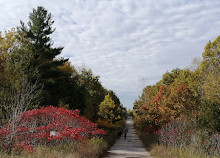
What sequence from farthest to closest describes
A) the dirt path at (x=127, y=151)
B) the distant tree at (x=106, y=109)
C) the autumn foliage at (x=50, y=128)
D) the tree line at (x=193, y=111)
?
the distant tree at (x=106, y=109) < the dirt path at (x=127, y=151) < the tree line at (x=193, y=111) < the autumn foliage at (x=50, y=128)

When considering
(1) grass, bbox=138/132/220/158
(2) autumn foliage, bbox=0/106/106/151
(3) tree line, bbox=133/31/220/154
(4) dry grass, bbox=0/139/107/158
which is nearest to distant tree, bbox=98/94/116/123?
(3) tree line, bbox=133/31/220/154

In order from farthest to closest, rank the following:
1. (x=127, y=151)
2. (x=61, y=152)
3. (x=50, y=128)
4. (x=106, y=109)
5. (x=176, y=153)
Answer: (x=106, y=109), (x=127, y=151), (x=176, y=153), (x=50, y=128), (x=61, y=152)

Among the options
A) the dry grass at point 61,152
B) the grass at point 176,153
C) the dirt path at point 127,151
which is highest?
the dry grass at point 61,152

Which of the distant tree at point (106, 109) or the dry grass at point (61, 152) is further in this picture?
the distant tree at point (106, 109)

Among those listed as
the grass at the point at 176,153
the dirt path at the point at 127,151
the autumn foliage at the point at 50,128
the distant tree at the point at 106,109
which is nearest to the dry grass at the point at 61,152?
the autumn foliage at the point at 50,128

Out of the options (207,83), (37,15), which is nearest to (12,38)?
(37,15)

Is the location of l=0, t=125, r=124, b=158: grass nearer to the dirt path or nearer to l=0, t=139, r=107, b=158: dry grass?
l=0, t=139, r=107, b=158: dry grass

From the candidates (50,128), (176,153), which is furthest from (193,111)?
(50,128)

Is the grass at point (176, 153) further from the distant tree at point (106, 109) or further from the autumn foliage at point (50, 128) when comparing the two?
the distant tree at point (106, 109)

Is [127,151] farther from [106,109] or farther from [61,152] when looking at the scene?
[106,109]

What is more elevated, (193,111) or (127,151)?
(193,111)

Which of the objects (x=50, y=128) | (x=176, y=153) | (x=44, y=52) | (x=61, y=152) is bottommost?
(x=176, y=153)

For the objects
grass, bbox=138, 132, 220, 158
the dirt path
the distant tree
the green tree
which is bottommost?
the dirt path

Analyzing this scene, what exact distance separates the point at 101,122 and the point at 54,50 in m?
13.1
